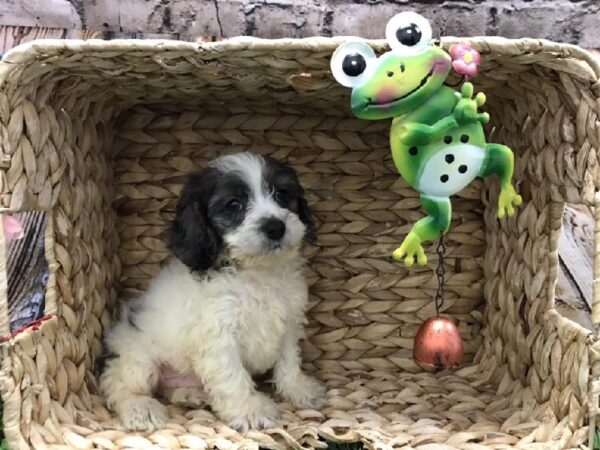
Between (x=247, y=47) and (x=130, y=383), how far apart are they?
121cm

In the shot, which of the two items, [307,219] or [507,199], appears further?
[307,219]

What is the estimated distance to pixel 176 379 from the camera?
2.39 meters

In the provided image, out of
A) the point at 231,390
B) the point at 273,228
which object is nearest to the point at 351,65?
the point at 273,228

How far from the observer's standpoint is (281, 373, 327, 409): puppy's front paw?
229cm

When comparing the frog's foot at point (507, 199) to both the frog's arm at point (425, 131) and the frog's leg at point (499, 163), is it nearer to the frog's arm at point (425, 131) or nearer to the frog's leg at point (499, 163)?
the frog's leg at point (499, 163)

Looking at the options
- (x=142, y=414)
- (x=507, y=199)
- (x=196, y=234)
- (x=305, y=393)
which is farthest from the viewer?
(x=305, y=393)

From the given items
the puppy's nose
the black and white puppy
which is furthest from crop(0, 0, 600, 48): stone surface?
the puppy's nose

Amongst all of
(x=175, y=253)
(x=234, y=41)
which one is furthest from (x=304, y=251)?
(x=234, y=41)

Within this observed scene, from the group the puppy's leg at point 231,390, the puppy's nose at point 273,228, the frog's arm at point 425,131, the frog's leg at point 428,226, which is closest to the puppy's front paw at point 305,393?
the puppy's leg at point 231,390

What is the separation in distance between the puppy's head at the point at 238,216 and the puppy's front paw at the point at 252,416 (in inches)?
17.9

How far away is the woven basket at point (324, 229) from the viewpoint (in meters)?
1.76

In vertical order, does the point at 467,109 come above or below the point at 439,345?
above

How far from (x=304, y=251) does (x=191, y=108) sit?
68cm

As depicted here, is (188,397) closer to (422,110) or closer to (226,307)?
(226,307)
